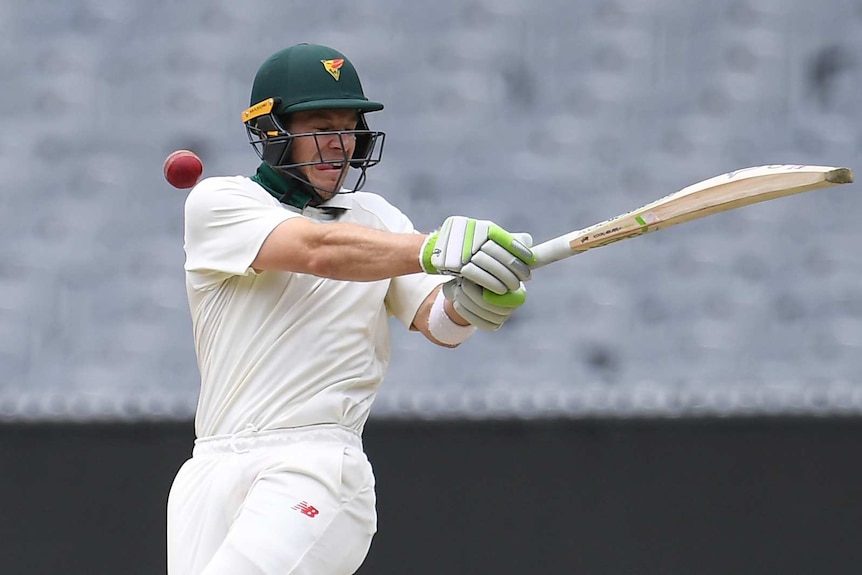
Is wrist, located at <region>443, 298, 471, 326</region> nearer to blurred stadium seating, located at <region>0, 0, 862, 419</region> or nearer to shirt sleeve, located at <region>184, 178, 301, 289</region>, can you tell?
shirt sleeve, located at <region>184, 178, 301, 289</region>

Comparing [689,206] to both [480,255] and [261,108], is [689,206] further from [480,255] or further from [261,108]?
[261,108]

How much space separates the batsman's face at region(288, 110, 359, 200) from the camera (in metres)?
2.54

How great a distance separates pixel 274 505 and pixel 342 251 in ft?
1.37

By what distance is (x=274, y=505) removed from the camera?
7.66 ft

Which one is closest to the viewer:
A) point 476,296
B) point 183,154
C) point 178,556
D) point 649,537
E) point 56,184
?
point 476,296

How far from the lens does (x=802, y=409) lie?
12.3 ft

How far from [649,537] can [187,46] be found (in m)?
1.83

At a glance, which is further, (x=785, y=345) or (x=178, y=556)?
(x=785, y=345)

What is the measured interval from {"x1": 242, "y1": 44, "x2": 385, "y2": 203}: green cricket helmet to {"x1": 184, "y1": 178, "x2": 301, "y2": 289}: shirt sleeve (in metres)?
0.09

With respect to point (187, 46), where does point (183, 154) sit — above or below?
above

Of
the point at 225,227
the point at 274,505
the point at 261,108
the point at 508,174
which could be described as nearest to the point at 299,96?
the point at 261,108

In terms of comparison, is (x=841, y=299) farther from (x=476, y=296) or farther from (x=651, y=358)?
(x=476, y=296)

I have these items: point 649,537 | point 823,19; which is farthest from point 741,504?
point 823,19

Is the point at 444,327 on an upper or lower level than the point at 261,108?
lower
